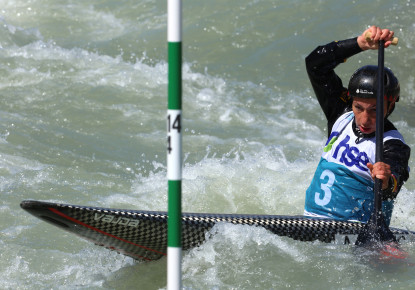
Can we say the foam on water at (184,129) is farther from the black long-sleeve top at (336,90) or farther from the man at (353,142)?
the black long-sleeve top at (336,90)

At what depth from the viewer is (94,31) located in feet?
34.6

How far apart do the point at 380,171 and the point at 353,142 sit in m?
0.50

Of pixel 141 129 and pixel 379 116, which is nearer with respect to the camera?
pixel 379 116

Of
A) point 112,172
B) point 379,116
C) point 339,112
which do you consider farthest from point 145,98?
point 379,116

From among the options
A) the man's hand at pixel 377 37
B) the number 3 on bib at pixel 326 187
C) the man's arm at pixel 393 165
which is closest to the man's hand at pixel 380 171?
the man's arm at pixel 393 165

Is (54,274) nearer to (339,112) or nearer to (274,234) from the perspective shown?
(274,234)

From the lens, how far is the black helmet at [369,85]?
441 centimetres

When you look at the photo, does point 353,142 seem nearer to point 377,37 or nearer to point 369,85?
point 369,85

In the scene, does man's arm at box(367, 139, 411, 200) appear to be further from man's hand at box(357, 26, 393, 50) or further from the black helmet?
man's hand at box(357, 26, 393, 50)

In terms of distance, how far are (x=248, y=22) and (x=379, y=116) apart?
21.6 feet

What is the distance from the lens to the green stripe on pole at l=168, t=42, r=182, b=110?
119 inches

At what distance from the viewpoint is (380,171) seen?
13.6 feet

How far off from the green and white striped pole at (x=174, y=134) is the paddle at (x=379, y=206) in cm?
160

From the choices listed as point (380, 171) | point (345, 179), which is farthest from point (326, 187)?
point (380, 171)
